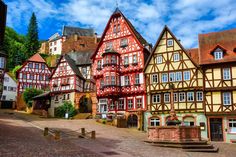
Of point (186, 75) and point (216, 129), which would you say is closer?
point (216, 129)

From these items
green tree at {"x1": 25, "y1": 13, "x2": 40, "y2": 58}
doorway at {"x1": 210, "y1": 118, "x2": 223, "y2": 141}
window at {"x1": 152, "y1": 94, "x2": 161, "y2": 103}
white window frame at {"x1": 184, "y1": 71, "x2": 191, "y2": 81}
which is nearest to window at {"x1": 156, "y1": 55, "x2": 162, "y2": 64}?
white window frame at {"x1": 184, "y1": 71, "x2": 191, "y2": 81}

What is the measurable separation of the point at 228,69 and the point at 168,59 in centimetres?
781

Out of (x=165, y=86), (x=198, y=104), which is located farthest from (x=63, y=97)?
(x=198, y=104)

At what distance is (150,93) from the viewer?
39.3 m

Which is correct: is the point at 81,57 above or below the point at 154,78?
above

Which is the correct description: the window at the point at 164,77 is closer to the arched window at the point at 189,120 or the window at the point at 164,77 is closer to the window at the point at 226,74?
the arched window at the point at 189,120

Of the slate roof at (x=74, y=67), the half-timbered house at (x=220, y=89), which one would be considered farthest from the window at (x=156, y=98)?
the slate roof at (x=74, y=67)

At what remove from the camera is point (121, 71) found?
144 ft

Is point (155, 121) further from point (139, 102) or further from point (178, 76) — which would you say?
point (178, 76)

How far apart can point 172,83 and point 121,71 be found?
9.33m

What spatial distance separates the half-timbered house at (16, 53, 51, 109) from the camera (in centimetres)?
6712

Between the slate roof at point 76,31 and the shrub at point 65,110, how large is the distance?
200ft

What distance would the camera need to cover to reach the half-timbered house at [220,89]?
110ft

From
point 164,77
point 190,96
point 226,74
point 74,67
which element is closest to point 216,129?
point 190,96
